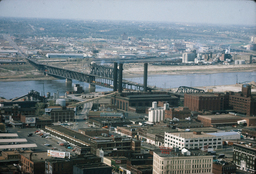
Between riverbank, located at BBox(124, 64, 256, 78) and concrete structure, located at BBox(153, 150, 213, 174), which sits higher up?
concrete structure, located at BBox(153, 150, 213, 174)

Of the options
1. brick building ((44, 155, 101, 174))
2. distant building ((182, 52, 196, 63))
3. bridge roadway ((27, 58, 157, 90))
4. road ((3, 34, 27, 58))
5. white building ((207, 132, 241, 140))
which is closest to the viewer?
brick building ((44, 155, 101, 174))

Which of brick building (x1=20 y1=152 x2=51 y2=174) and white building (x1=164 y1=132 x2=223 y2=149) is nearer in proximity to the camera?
brick building (x1=20 y1=152 x2=51 y2=174)

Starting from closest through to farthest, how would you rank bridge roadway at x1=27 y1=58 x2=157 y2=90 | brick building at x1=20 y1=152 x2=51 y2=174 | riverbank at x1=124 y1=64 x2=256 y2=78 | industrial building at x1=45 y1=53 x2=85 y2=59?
brick building at x1=20 y1=152 x2=51 y2=174
bridge roadway at x1=27 y1=58 x2=157 y2=90
riverbank at x1=124 y1=64 x2=256 y2=78
industrial building at x1=45 y1=53 x2=85 y2=59

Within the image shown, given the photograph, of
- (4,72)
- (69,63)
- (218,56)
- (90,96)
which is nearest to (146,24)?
(218,56)

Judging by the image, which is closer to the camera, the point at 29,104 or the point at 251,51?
the point at 29,104

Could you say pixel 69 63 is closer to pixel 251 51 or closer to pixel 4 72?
pixel 4 72

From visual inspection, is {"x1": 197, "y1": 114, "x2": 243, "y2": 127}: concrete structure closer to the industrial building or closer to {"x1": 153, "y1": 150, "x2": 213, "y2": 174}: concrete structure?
{"x1": 153, "y1": 150, "x2": 213, "y2": 174}: concrete structure

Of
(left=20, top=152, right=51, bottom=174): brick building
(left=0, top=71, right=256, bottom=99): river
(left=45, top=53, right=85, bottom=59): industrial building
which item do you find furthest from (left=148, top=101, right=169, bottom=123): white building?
(left=45, top=53, right=85, bottom=59): industrial building

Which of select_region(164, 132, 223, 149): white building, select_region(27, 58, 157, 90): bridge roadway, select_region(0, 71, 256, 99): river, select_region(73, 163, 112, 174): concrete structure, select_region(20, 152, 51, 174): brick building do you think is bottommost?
select_region(0, 71, 256, 99): river
